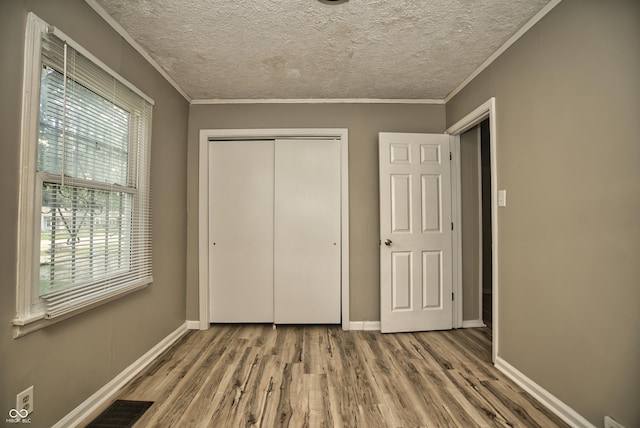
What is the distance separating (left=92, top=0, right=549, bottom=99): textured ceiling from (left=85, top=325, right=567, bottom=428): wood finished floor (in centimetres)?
244

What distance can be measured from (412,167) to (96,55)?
8.67ft

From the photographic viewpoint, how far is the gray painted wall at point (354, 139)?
2.92m

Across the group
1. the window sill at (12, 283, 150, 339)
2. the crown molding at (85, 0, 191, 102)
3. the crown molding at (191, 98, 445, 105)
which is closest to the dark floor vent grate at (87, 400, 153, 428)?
the window sill at (12, 283, 150, 339)

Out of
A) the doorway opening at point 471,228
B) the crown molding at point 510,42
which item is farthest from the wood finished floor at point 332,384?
the crown molding at point 510,42

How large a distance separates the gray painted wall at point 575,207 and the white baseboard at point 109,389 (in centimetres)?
275

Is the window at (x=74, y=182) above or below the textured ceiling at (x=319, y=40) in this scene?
below

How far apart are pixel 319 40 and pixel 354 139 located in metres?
1.15

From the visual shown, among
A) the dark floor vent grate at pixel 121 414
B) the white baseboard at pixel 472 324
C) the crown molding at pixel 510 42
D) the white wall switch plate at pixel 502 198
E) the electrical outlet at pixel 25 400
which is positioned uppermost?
the crown molding at pixel 510 42

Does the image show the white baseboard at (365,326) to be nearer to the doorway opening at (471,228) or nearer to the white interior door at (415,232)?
the white interior door at (415,232)

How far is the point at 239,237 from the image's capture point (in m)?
2.97

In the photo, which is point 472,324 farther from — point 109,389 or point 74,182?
point 74,182

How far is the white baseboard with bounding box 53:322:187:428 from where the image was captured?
1472mm

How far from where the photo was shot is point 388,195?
2775 mm

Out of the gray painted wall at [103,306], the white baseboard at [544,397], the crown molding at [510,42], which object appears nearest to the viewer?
the gray painted wall at [103,306]
